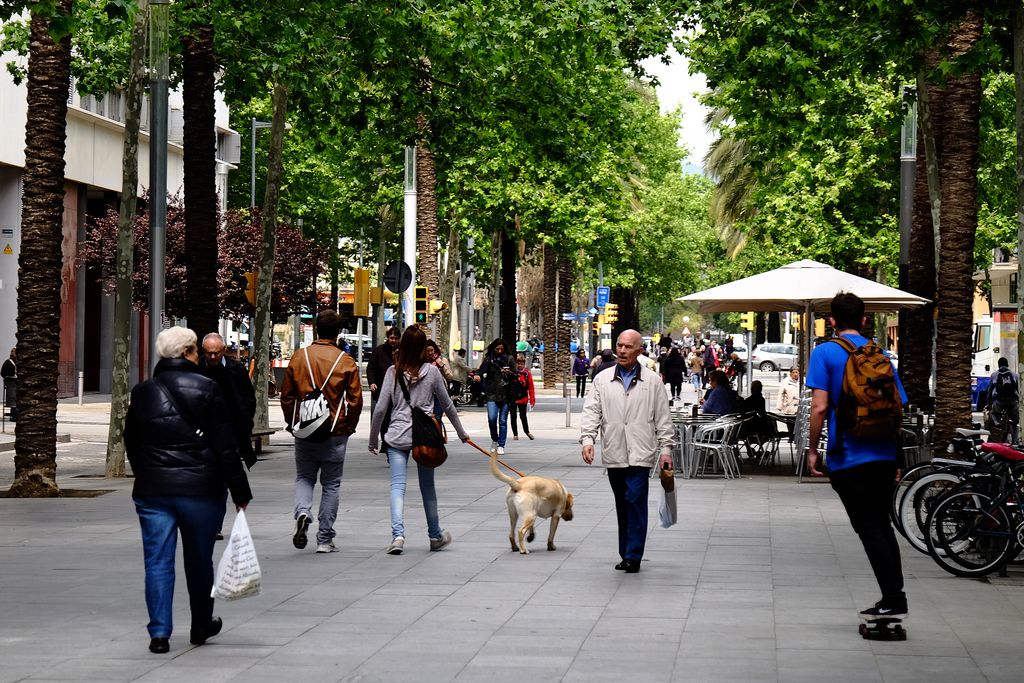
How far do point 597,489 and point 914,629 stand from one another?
947 cm

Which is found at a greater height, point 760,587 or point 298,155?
point 298,155

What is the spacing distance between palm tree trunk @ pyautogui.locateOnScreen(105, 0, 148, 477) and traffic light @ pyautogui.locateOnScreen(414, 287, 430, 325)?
10.0m

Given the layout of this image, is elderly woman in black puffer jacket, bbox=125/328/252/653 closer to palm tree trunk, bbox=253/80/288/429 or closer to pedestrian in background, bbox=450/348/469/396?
palm tree trunk, bbox=253/80/288/429

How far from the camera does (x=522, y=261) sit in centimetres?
5638

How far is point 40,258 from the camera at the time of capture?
1670cm

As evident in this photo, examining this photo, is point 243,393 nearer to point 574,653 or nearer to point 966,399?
point 574,653

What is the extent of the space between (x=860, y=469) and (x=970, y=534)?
3194 millimetres

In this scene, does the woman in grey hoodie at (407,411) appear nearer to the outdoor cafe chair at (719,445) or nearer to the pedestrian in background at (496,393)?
the outdoor cafe chair at (719,445)

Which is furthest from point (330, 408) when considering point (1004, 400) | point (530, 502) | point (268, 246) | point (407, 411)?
point (1004, 400)

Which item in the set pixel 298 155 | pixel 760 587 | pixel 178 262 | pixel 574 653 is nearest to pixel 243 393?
pixel 760 587

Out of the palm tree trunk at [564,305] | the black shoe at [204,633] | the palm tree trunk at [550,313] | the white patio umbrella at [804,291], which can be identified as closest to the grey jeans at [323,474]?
the black shoe at [204,633]

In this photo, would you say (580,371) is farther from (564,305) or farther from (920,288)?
(920,288)

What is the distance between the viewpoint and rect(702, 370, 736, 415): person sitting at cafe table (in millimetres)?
23016

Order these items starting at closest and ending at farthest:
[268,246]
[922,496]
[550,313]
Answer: [922,496] → [268,246] → [550,313]
